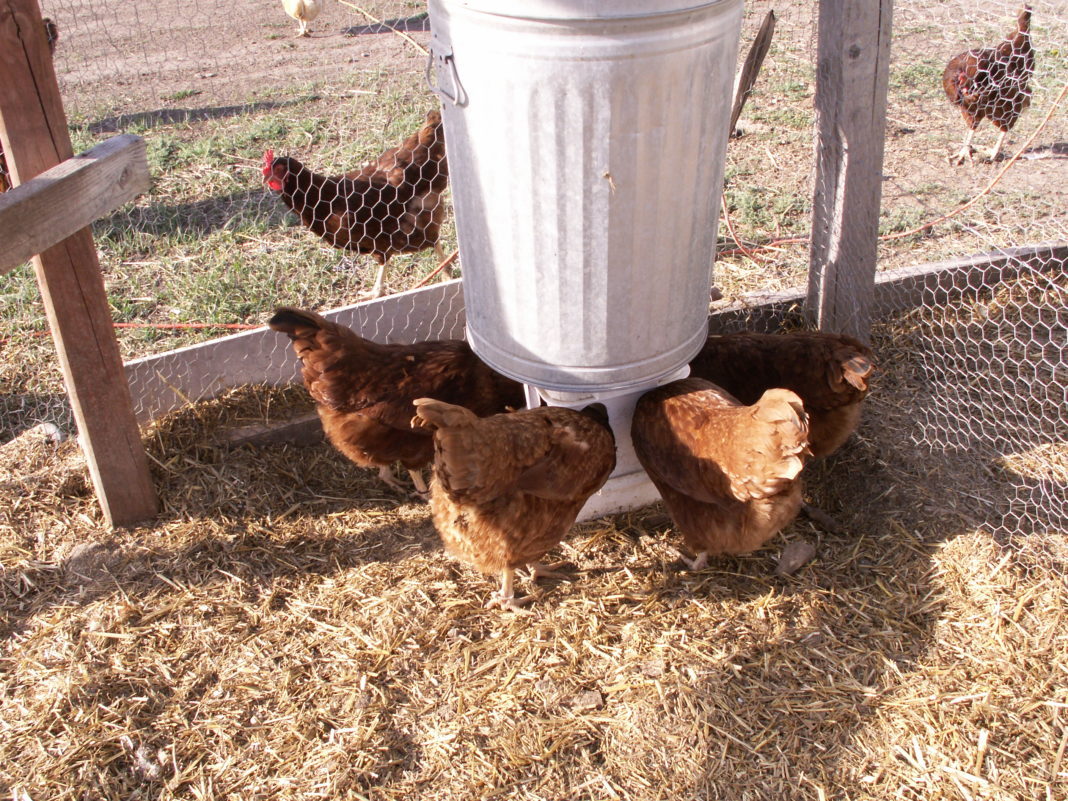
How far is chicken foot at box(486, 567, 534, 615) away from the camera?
95.0 inches

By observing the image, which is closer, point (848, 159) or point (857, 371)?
point (857, 371)

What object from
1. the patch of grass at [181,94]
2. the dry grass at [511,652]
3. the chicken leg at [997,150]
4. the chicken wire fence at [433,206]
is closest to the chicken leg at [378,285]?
the chicken wire fence at [433,206]

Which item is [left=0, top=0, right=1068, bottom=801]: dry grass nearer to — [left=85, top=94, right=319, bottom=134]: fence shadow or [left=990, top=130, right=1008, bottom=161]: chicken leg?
[left=990, top=130, right=1008, bottom=161]: chicken leg

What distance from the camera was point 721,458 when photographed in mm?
2129

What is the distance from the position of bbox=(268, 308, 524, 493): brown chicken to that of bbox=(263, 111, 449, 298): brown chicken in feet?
3.52

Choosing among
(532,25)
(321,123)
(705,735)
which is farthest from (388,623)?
(321,123)

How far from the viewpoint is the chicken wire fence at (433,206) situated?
2930mm

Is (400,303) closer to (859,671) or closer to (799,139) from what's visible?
(859,671)

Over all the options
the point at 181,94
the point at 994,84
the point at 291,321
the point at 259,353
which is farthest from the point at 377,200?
the point at 181,94

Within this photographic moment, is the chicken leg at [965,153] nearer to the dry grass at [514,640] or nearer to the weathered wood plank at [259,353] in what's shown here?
the dry grass at [514,640]

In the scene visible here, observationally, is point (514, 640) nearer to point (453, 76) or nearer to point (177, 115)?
point (453, 76)

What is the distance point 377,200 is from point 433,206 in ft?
0.84

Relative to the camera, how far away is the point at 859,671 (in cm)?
220

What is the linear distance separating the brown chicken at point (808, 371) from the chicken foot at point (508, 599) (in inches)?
35.7
